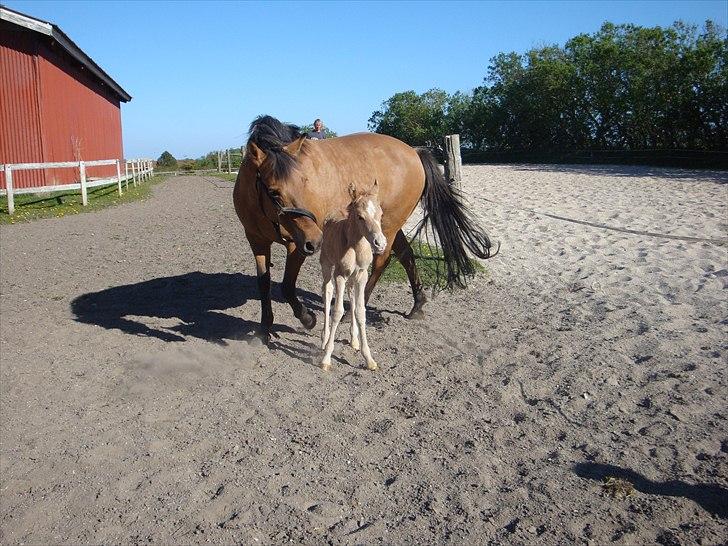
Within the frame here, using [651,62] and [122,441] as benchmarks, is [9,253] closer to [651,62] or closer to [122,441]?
[122,441]

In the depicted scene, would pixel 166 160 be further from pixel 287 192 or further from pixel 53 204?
pixel 287 192

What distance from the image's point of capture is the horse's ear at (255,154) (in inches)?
208

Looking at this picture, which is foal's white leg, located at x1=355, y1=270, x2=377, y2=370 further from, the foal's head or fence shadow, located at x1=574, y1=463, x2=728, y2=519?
fence shadow, located at x1=574, y1=463, x2=728, y2=519

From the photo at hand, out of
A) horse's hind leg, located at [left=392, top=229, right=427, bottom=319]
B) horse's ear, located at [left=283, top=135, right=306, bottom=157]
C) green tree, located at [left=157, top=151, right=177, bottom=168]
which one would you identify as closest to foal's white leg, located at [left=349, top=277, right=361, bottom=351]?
horse's ear, located at [left=283, top=135, right=306, bottom=157]

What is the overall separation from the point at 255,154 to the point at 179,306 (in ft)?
8.82

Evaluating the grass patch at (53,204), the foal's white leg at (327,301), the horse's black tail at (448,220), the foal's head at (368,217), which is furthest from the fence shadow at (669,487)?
the grass patch at (53,204)

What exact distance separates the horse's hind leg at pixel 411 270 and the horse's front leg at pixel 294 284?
4.06 feet

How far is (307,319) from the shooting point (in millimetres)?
6238

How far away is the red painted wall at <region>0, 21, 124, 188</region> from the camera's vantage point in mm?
18781

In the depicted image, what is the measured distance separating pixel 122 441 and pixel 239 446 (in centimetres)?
82

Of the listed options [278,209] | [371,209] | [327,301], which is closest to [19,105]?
[278,209]

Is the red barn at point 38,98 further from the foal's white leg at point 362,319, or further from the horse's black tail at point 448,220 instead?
the foal's white leg at point 362,319

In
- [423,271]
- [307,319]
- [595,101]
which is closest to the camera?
[307,319]


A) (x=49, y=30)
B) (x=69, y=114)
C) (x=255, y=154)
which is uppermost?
(x=49, y=30)
